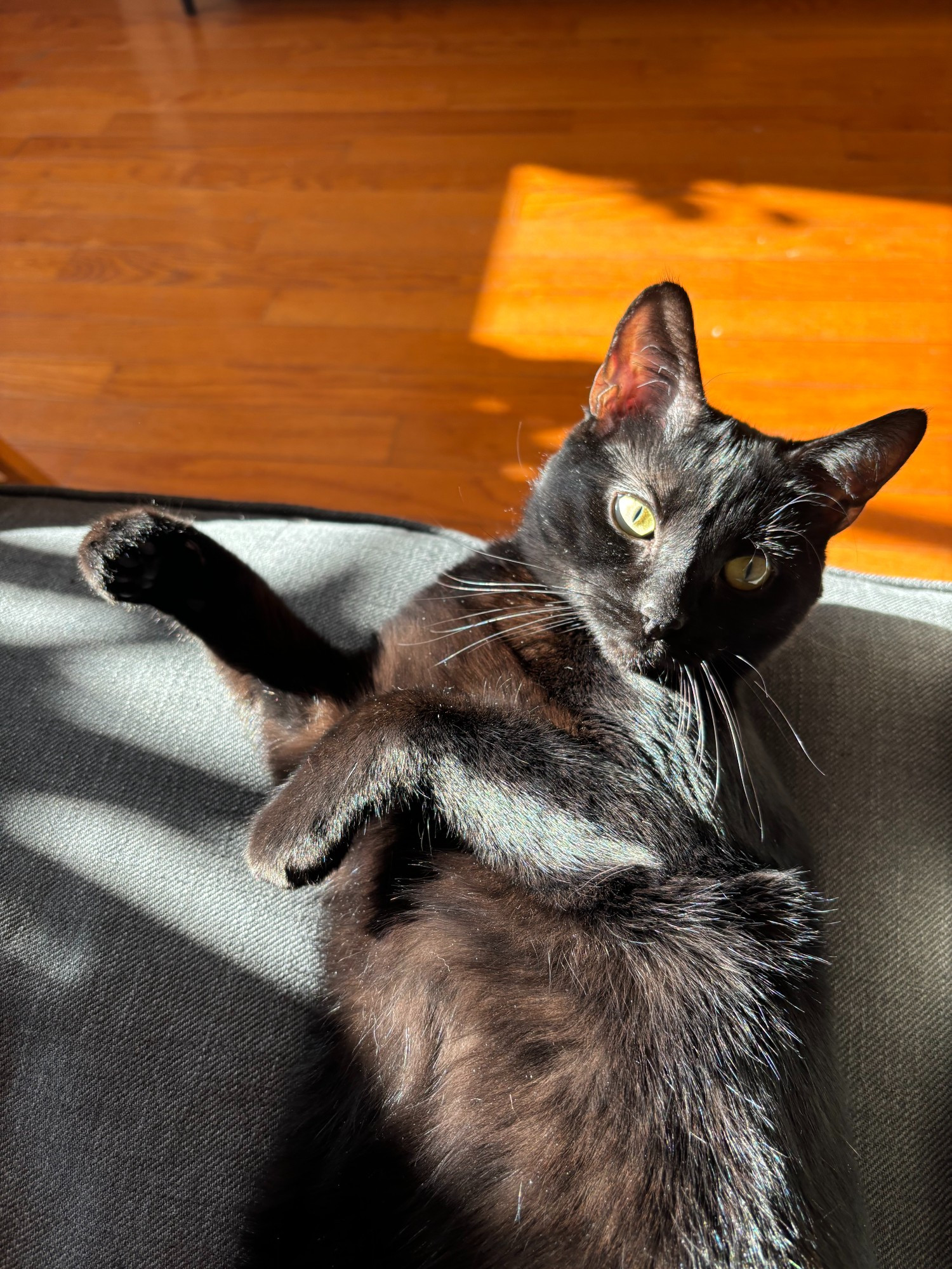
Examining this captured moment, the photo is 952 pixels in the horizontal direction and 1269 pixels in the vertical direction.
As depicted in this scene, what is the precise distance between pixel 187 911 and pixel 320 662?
36 cm

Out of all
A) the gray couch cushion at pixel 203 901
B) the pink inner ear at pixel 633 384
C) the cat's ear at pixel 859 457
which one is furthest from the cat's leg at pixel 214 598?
the cat's ear at pixel 859 457

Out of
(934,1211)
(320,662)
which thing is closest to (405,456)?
(320,662)

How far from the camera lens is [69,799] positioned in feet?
4.17

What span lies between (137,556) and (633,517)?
2.00ft

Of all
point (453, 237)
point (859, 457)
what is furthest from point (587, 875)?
point (453, 237)

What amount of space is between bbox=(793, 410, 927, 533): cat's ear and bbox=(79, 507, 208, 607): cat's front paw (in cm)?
77

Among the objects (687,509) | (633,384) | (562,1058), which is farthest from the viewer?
(633,384)

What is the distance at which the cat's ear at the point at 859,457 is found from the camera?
3.67ft

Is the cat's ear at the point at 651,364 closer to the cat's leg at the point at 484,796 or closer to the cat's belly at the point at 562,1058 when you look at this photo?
the cat's leg at the point at 484,796

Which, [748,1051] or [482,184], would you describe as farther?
[482,184]

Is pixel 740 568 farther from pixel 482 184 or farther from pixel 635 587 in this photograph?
pixel 482 184

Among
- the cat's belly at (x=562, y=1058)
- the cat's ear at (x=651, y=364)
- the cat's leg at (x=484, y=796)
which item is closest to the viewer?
the cat's belly at (x=562, y=1058)

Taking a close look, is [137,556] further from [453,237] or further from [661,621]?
[453,237]

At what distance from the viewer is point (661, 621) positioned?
1.09 m
